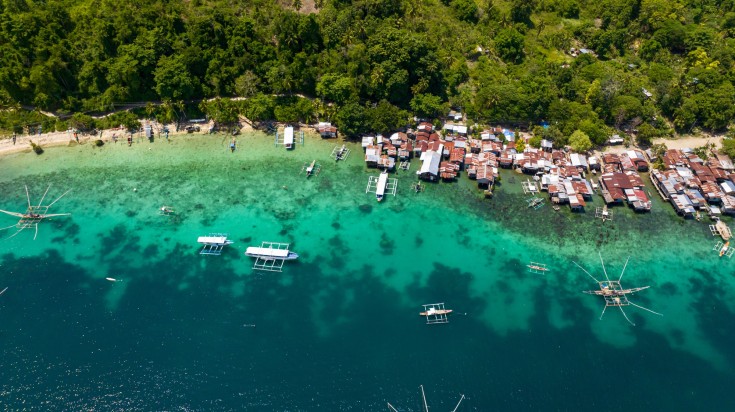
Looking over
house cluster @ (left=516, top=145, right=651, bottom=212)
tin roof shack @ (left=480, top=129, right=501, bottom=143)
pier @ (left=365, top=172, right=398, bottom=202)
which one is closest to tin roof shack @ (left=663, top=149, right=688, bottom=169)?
house cluster @ (left=516, top=145, right=651, bottom=212)

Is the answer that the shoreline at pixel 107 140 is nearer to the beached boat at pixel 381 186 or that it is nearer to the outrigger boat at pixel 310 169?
the outrigger boat at pixel 310 169

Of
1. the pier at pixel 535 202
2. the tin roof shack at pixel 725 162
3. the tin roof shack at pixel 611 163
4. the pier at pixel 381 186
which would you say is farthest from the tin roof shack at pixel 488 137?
the tin roof shack at pixel 725 162

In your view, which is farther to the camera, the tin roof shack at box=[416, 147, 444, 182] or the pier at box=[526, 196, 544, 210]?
the tin roof shack at box=[416, 147, 444, 182]

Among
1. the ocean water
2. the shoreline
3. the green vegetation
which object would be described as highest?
the shoreline

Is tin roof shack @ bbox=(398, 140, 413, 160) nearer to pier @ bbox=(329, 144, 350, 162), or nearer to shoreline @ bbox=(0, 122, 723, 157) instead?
pier @ bbox=(329, 144, 350, 162)

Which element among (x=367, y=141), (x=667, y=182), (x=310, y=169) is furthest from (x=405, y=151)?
(x=667, y=182)

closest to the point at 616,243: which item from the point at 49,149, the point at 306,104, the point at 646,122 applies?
the point at 646,122

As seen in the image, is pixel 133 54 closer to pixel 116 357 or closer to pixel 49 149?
pixel 49 149
